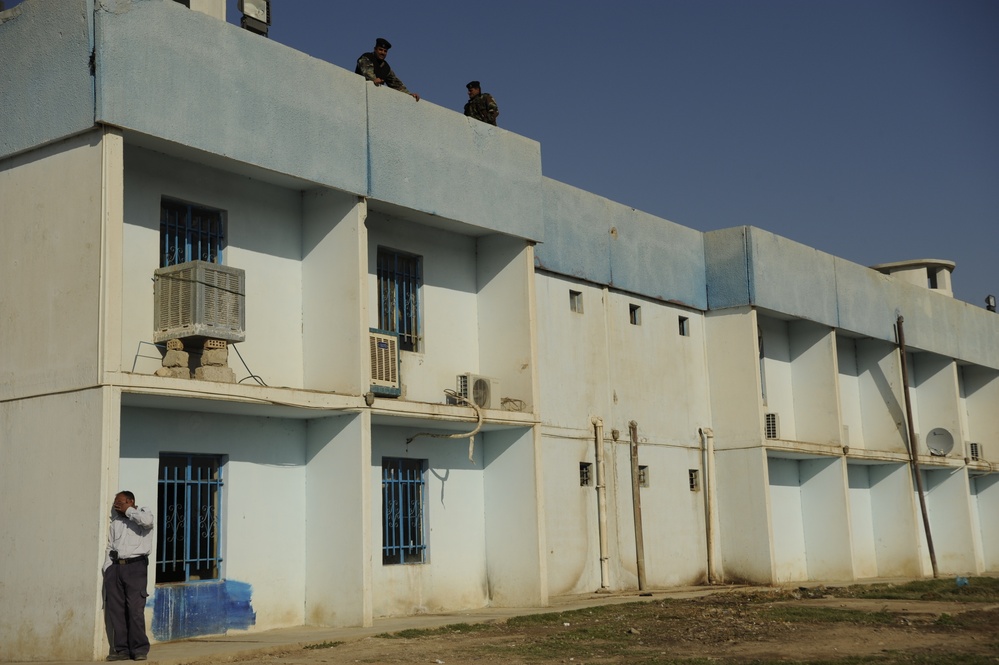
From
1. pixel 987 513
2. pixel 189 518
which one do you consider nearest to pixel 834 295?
pixel 987 513

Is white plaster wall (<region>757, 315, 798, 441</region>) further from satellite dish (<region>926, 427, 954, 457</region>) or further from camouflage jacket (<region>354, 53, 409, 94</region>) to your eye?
camouflage jacket (<region>354, 53, 409, 94</region>)

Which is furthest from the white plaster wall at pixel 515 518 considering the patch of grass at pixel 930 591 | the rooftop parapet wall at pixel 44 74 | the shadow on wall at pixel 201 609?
the rooftop parapet wall at pixel 44 74

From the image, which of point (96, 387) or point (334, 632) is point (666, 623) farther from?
point (96, 387)

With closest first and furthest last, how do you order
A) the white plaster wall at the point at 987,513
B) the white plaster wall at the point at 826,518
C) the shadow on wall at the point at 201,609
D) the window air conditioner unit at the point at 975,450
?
the shadow on wall at the point at 201,609 < the white plaster wall at the point at 826,518 < the white plaster wall at the point at 987,513 < the window air conditioner unit at the point at 975,450

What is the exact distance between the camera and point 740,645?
12.7 m

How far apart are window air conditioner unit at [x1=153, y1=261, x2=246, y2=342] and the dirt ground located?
3.86 meters

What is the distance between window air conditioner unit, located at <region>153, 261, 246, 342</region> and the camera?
13.8 meters

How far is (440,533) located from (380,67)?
7044 mm

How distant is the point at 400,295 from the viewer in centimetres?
1808

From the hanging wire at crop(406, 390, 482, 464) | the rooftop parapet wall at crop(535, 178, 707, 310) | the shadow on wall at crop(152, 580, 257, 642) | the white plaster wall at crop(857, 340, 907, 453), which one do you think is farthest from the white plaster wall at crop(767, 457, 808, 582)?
the shadow on wall at crop(152, 580, 257, 642)

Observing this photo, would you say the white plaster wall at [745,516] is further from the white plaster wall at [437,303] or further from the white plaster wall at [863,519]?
the white plaster wall at [437,303]

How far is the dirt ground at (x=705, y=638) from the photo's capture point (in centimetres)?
1183

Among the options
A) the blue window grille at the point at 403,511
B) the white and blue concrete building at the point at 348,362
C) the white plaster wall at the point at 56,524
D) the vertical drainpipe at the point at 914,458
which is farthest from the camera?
the vertical drainpipe at the point at 914,458

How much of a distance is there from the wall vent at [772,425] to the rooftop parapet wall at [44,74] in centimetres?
1675
